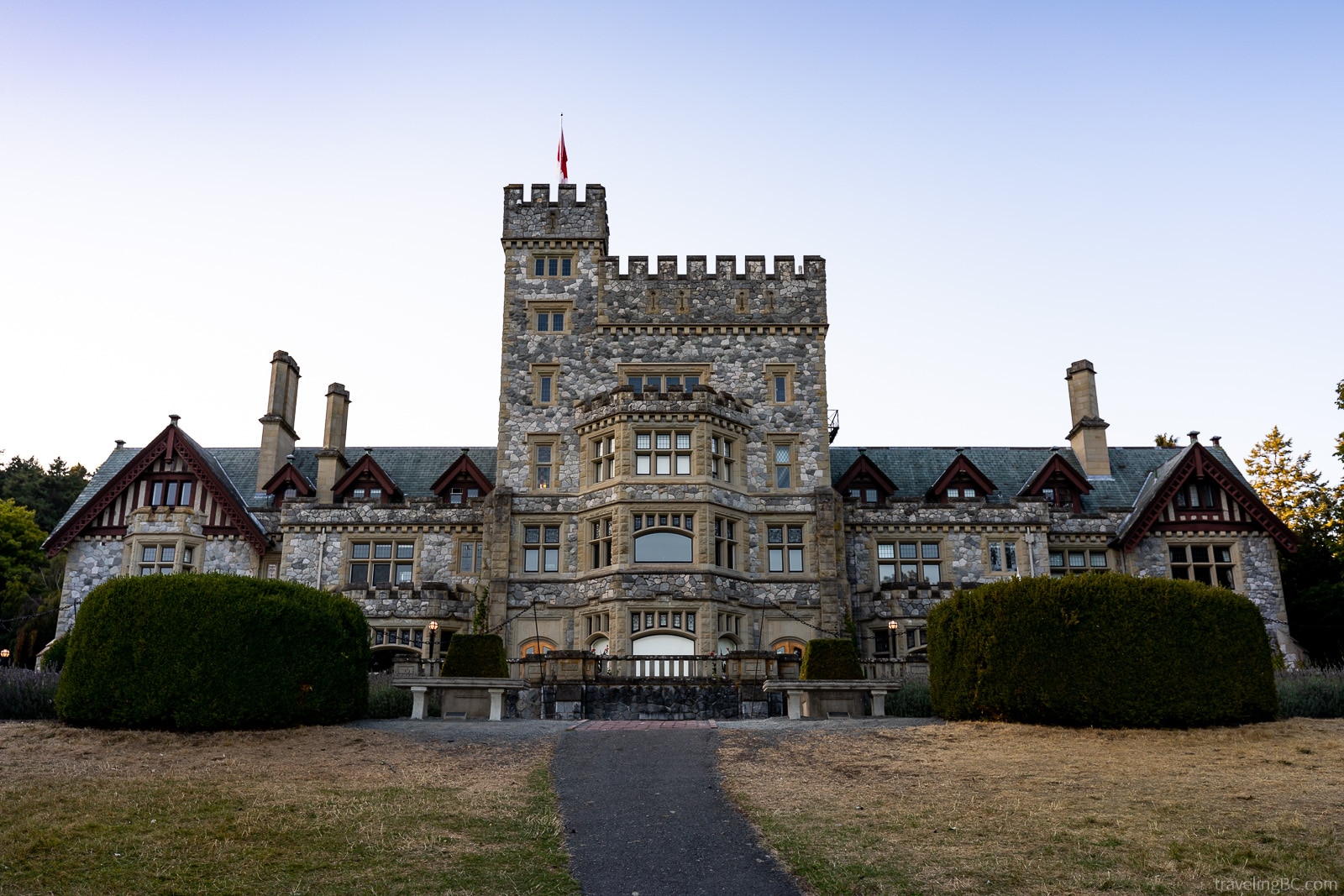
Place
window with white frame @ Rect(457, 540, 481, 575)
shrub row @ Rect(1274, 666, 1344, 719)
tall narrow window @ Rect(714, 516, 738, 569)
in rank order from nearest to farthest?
shrub row @ Rect(1274, 666, 1344, 719), tall narrow window @ Rect(714, 516, 738, 569), window with white frame @ Rect(457, 540, 481, 575)

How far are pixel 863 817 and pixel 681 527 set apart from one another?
2224 cm

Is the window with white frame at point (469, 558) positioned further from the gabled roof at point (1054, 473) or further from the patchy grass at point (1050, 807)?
the patchy grass at point (1050, 807)

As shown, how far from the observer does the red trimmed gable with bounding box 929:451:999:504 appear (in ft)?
134

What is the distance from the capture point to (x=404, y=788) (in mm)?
15055

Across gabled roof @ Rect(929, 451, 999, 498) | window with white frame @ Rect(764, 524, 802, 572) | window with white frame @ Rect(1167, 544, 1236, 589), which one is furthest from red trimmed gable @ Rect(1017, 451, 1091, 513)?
window with white frame @ Rect(764, 524, 802, 572)

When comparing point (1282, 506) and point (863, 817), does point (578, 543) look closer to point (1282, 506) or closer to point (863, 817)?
point (863, 817)

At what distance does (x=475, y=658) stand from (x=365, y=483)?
1779cm

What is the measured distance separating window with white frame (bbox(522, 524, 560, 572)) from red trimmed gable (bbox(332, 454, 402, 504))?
6512 millimetres

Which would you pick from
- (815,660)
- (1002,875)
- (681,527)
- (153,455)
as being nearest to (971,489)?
(681,527)

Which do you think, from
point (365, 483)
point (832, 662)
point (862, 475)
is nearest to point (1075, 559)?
point (862, 475)

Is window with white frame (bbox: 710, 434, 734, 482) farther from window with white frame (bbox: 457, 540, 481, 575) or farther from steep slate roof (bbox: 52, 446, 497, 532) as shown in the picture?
steep slate roof (bbox: 52, 446, 497, 532)

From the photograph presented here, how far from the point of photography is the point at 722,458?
36.5 m

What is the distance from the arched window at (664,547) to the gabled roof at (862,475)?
789cm

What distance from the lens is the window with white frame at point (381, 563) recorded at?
3847 centimetres
